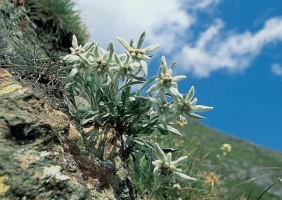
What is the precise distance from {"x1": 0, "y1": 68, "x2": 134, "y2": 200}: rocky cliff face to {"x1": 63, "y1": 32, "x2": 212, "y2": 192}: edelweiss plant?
14 cm

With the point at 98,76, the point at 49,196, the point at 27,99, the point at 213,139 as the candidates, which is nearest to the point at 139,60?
the point at 98,76

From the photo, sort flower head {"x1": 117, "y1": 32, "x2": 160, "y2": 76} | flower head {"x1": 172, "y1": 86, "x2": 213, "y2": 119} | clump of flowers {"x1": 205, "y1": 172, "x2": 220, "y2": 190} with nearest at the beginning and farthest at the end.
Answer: flower head {"x1": 172, "y1": 86, "x2": 213, "y2": 119}
flower head {"x1": 117, "y1": 32, "x2": 160, "y2": 76}
clump of flowers {"x1": 205, "y1": 172, "x2": 220, "y2": 190}

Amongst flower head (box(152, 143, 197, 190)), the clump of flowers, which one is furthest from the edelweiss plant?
the clump of flowers

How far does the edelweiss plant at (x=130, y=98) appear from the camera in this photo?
3602mm

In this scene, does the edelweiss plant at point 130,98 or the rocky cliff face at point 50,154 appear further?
the edelweiss plant at point 130,98

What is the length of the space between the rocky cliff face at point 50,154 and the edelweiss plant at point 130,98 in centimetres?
14

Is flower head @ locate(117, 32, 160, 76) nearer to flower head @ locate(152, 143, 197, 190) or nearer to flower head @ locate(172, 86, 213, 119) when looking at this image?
flower head @ locate(172, 86, 213, 119)

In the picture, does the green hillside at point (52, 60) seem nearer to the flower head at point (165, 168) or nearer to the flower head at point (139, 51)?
the flower head at point (139, 51)

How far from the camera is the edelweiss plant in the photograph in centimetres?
360

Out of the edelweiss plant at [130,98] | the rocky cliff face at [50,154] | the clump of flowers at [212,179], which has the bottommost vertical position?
the rocky cliff face at [50,154]

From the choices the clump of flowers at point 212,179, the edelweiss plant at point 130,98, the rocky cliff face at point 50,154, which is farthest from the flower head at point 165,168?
the clump of flowers at point 212,179

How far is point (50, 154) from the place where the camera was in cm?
307

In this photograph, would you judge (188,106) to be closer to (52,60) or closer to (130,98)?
(130,98)

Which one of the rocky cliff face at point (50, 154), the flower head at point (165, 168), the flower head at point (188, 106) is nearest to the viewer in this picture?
the rocky cliff face at point (50, 154)
